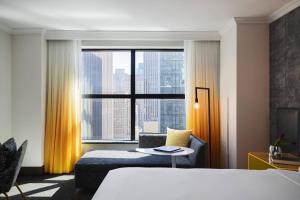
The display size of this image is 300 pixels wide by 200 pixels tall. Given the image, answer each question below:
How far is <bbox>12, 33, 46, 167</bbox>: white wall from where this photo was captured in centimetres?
439

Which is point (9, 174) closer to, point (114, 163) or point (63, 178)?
point (114, 163)

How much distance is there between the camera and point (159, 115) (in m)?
4.93

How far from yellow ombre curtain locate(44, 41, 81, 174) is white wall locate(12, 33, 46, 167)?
0.54ft

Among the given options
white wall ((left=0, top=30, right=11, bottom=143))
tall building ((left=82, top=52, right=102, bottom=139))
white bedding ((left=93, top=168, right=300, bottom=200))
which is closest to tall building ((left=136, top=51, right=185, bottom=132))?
tall building ((left=82, top=52, right=102, bottom=139))

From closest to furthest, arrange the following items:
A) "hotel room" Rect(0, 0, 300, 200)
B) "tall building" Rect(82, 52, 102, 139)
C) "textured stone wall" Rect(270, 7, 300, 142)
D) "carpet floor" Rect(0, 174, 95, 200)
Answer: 1. "textured stone wall" Rect(270, 7, 300, 142)
2. "hotel room" Rect(0, 0, 300, 200)
3. "carpet floor" Rect(0, 174, 95, 200)
4. "tall building" Rect(82, 52, 102, 139)

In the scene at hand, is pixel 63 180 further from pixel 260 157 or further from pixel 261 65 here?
pixel 261 65

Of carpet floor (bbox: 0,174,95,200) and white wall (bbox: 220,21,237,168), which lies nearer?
carpet floor (bbox: 0,174,95,200)

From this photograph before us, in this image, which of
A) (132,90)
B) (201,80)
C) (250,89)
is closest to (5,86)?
(132,90)

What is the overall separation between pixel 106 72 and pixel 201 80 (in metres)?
1.84

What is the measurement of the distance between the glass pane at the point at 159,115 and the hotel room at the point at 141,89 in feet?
0.06

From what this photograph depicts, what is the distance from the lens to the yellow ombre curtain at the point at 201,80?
4.58 meters

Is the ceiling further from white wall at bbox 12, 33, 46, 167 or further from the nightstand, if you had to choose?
the nightstand

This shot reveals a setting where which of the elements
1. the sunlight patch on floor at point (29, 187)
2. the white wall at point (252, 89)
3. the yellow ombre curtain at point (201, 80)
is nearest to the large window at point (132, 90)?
the yellow ombre curtain at point (201, 80)

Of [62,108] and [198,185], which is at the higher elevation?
[62,108]
